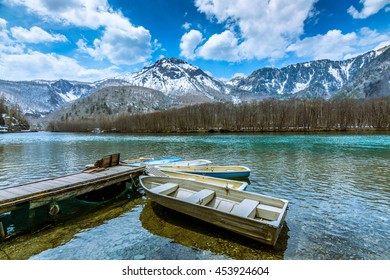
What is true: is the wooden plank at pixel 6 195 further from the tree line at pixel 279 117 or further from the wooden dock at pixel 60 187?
the tree line at pixel 279 117

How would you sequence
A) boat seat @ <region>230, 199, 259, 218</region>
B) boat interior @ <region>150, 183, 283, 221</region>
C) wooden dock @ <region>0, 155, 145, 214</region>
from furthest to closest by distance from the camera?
wooden dock @ <region>0, 155, 145, 214</region> < boat interior @ <region>150, 183, 283, 221</region> < boat seat @ <region>230, 199, 259, 218</region>

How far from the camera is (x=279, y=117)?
128500 millimetres

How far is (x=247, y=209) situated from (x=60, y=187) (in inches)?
385

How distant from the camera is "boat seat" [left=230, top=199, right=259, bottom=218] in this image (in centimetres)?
950

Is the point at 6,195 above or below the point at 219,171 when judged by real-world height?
above

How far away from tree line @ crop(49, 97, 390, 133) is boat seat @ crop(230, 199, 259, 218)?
388ft

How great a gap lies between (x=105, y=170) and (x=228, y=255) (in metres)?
11.9

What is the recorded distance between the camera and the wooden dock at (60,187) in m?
10.7

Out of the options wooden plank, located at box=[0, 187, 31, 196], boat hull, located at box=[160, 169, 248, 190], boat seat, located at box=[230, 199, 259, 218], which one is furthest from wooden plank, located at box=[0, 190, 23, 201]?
boat seat, located at box=[230, 199, 259, 218]

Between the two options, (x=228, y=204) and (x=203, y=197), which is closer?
→ (x=203, y=197)

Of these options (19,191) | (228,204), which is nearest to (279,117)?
(228,204)

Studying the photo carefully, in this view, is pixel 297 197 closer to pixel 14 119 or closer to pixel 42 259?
pixel 42 259

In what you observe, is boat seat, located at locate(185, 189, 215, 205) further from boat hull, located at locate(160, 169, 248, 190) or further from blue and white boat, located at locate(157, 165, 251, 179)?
blue and white boat, located at locate(157, 165, 251, 179)

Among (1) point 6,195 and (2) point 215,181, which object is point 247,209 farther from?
(1) point 6,195
